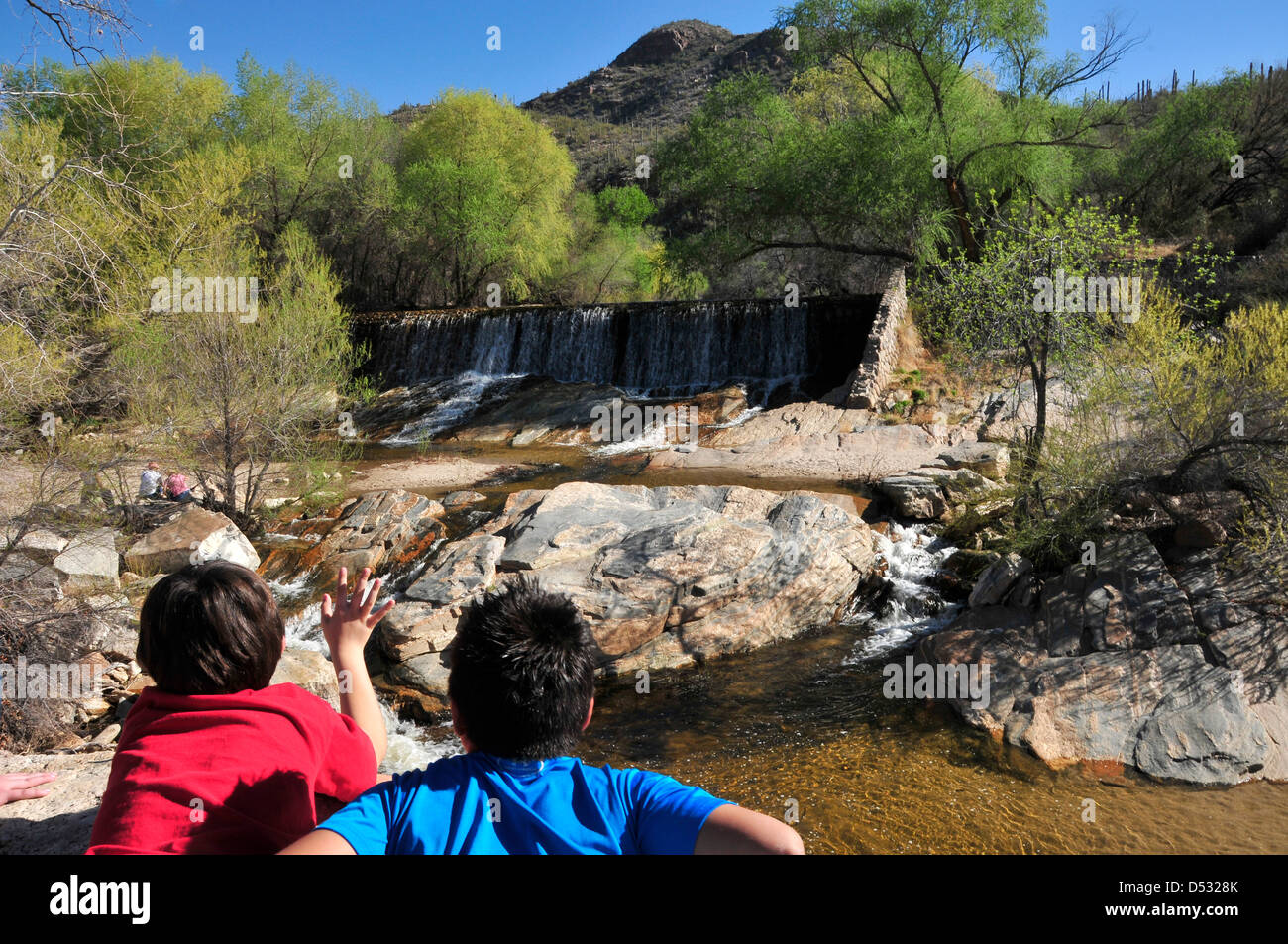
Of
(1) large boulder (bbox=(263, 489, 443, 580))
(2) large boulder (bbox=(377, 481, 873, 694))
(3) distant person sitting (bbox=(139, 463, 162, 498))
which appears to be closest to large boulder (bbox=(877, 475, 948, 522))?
(2) large boulder (bbox=(377, 481, 873, 694))

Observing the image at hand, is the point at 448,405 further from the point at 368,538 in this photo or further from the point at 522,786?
the point at 522,786

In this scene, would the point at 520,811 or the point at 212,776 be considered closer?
the point at 520,811

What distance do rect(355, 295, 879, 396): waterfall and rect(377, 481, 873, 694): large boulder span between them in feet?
39.3

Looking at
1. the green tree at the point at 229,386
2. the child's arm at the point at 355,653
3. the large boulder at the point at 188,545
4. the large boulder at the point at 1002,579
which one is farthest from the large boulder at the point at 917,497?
the child's arm at the point at 355,653

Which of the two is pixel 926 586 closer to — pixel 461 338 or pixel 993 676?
pixel 993 676

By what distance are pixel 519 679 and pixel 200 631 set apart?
2.89ft

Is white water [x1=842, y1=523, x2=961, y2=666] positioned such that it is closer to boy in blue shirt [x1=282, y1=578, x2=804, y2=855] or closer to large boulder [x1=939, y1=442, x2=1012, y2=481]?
large boulder [x1=939, y1=442, x2=1012, y2=481]

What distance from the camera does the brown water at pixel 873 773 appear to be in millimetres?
4805

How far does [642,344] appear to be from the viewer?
886 inches

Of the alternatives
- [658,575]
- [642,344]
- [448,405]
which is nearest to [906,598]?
[658,575]

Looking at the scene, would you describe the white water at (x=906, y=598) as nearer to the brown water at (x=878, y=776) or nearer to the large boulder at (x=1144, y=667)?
the brown water at (x=878, y=776)

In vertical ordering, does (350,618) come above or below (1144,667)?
above

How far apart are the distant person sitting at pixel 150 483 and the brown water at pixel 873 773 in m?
7.31
